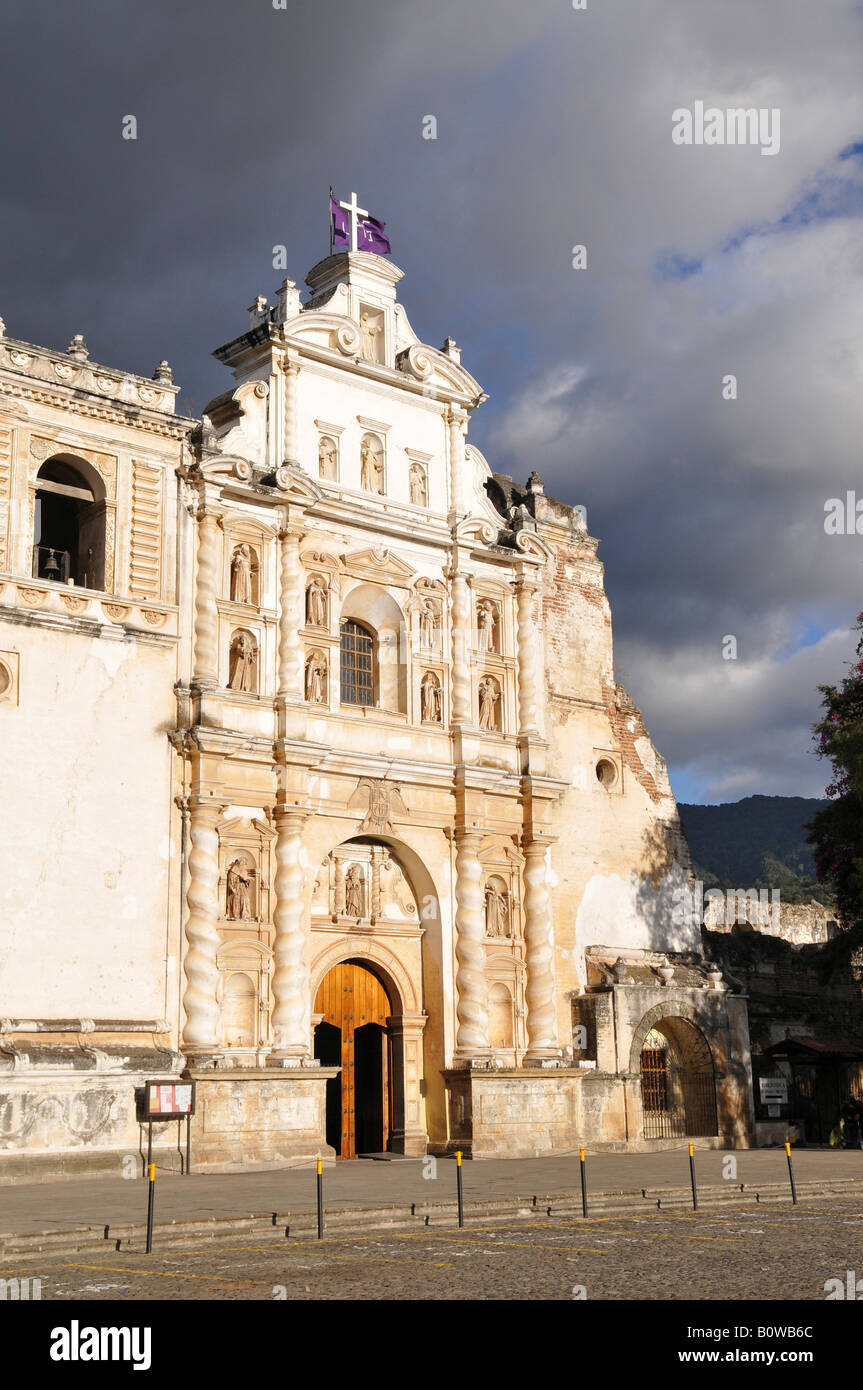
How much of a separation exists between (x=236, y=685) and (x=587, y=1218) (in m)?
13.6

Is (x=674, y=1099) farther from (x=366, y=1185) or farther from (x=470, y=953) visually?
(x=366, y=1185)

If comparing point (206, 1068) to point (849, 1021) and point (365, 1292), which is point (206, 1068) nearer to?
point (365, 1292)

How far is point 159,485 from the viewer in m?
27.6

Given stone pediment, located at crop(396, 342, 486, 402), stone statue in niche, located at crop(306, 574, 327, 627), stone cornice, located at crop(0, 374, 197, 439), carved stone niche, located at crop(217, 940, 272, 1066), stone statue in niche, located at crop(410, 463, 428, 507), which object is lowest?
carved stone niche, located at crop(217, 940, 272, 1066)

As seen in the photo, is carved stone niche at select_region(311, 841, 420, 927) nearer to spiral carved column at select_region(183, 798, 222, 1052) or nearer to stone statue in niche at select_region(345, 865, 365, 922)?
stone statue in niche at select_region(345, 865, 365, 922)

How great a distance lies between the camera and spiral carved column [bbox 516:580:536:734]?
3297 cm

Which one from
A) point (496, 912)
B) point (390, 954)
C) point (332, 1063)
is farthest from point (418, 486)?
point (332, 1063)

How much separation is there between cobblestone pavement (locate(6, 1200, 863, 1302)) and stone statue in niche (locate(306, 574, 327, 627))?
15.2 meters

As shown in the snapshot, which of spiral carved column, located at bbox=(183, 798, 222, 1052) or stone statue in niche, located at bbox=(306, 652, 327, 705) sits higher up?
stone statue in niche, located at bbox=(306, 652, 327, 705)

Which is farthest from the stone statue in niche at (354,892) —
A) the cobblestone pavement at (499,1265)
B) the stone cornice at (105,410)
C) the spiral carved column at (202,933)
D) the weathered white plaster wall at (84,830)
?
the cobblestone pavement at (499,1265)

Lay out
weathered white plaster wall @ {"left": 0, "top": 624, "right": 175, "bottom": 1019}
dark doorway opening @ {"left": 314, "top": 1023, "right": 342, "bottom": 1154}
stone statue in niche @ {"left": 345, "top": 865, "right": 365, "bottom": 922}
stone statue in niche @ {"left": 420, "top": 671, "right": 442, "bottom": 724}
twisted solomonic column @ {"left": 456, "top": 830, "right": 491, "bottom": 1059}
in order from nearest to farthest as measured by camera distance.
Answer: weathered white plaster wall @ {"left": 0, "top": 624, "right": 175, "bottom": 1019} < dark doorway opening @ {"left": 314, "top": 1023, "right": 342, "bottom": 1154} < stone statue in niche @ {"left": 345, "top": 865, "right": 365, "bottom": 922} < twisted solomonic column @ {"left": 456, "top": 830, "right": 491, "bottom": 1059} < stone statue in niche @ {"left": 420, "top": 671, "right": 442, "bottom": 724}

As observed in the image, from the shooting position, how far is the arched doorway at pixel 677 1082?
32.4 metres

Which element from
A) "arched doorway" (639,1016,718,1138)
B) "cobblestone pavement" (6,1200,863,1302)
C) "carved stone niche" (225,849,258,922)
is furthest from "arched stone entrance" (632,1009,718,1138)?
"cobblestone pavement" (6,1200,863,1302)

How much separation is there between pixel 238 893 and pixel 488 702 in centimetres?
791
